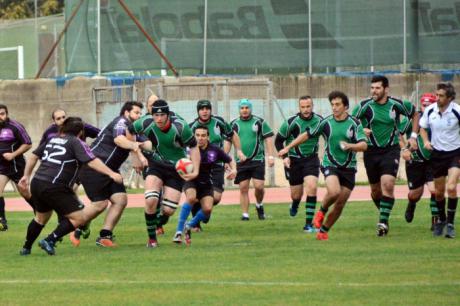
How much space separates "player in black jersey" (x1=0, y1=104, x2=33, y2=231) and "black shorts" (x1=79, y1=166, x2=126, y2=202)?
13.2 ft

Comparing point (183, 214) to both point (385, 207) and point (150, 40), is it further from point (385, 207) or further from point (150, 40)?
point (150, 40)

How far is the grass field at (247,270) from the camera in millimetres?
11484

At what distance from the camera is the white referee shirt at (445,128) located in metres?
17.1

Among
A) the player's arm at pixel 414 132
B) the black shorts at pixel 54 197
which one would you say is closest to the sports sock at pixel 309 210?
the player's arm at pixel 414 132

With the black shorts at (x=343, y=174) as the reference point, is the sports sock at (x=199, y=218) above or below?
below

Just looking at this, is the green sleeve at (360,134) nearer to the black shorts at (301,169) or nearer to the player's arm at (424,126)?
the player's arm at (424,126)

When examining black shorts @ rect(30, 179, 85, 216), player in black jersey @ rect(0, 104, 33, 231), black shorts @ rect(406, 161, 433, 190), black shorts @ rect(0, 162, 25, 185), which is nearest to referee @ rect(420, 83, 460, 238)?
black shorts @ rect(406, 161, 433, 190)

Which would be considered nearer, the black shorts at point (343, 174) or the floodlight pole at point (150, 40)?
the black shorts at point (343, 174)

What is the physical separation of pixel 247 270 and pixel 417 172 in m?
6.35

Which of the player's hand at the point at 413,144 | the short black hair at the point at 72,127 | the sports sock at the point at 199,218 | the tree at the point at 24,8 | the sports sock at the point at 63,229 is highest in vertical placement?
Answer: the tree at the point at 24,8

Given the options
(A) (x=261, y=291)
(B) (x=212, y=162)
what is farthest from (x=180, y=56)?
(A) (x=261, y=291)

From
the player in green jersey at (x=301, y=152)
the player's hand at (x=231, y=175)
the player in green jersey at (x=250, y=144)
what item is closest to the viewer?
the player's hand at (x=231, y=175)

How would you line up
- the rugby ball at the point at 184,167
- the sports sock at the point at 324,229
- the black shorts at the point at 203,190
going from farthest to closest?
the black shorts at the point at 203,190 < the sports sock at the point at 324,229 < the rugby ball at the point at 184,167

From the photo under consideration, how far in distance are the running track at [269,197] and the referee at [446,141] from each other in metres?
9.11
